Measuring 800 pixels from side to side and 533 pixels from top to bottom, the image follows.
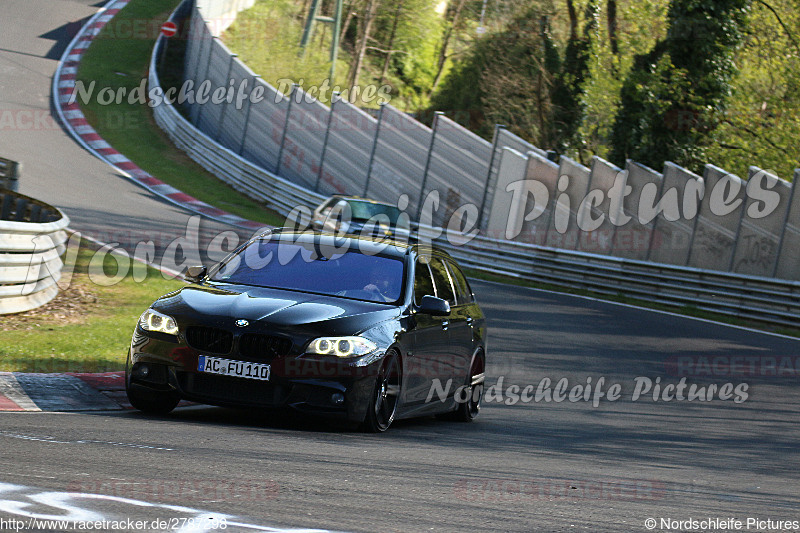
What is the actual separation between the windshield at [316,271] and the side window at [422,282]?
0.18 m

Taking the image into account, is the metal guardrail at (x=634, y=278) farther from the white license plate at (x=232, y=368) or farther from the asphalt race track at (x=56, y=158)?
the white license plate at (x=232, y=368)

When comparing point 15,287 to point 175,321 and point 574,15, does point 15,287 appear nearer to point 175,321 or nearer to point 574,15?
point 175,321

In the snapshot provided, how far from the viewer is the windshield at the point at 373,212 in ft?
78.2

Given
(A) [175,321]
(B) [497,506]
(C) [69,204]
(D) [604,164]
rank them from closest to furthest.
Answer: (B) [497,506] → (A) [175,321] → (C) [69,204] → (D) [604,164]

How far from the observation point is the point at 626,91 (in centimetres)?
3262

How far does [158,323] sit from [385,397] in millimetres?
1790

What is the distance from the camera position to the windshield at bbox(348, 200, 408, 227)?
78.2 ft

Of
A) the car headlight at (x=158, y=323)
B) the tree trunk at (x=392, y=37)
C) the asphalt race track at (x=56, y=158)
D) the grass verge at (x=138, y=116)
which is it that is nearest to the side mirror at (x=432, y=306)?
the car headlight at (x=158, y=323)

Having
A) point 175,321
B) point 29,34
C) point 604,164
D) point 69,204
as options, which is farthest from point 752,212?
point 29,34

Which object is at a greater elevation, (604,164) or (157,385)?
(604,164)

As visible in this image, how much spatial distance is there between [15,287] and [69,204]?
42.6ft

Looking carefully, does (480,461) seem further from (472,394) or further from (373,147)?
(373,147)

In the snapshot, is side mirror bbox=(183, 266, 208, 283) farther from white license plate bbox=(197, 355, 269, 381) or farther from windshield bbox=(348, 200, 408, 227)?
windshield bbox=(348, 200, 408, 227)

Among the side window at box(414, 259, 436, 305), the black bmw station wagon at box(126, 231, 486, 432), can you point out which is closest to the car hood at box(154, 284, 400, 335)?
the black bmw station wagon at box(126, 231, 486, 432)
